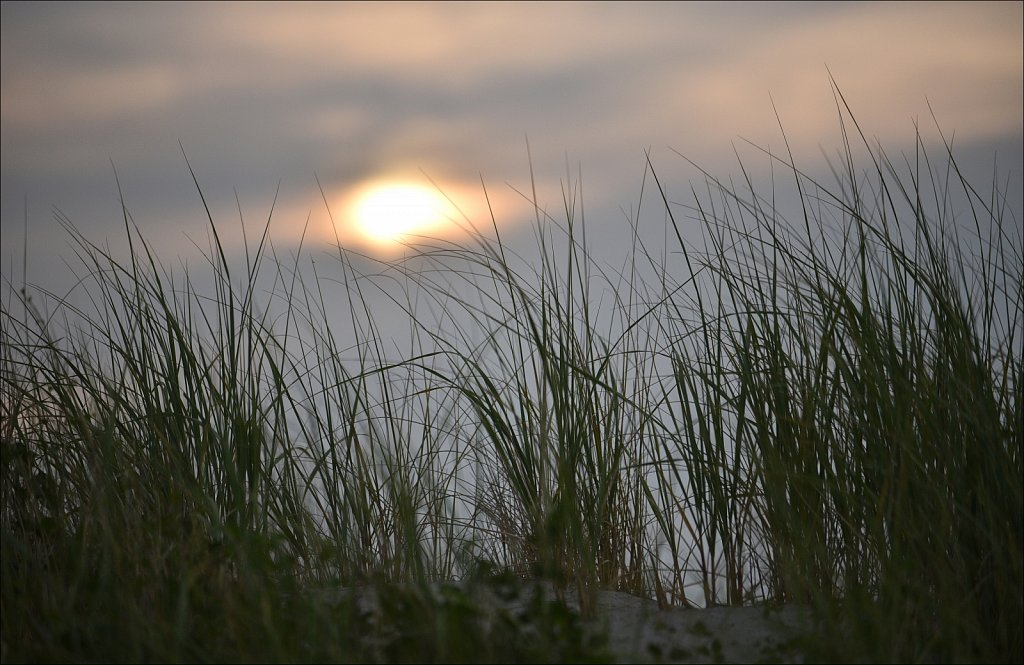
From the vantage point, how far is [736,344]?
2520mm

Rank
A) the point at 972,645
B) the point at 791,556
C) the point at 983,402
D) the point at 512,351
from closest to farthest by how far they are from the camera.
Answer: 1. the point at 972,645
2. the point at 983,402
3. the point at 791,556
4. the point at 512,351

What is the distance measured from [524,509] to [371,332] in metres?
0.90

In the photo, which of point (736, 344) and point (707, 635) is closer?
point (707, 635)

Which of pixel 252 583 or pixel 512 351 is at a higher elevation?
pixel 512 351

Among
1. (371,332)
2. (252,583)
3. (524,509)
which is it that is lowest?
(252,583)

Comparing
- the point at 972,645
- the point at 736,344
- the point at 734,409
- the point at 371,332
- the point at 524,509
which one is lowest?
the point at 972,645

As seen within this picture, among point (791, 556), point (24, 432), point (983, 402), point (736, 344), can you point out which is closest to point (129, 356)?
point (24, 432)

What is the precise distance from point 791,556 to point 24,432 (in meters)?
2.35

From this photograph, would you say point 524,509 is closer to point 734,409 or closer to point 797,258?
point 734,409

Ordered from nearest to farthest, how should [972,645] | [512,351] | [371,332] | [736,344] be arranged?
[972,645], [736,344], [512,351], [371,332]

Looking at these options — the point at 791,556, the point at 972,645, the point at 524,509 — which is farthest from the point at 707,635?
the point at 524,509

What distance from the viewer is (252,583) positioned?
2.01m

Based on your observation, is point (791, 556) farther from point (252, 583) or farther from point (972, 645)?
point (252, 583)

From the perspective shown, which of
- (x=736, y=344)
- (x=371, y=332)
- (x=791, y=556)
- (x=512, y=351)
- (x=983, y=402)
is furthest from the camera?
(x=371, y=332)
